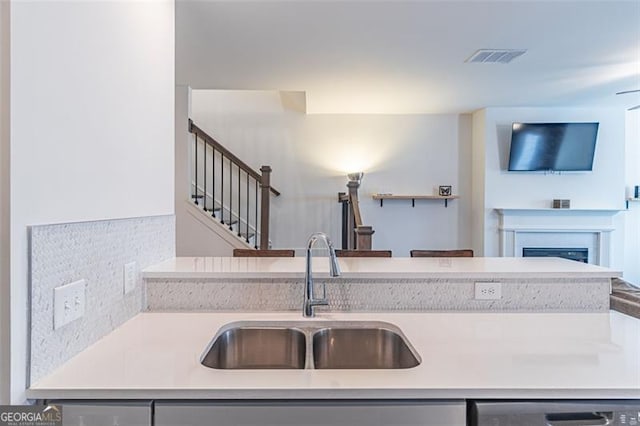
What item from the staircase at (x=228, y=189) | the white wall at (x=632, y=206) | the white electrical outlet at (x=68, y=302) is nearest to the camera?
the white electrical outlet at (x=68, y=302)

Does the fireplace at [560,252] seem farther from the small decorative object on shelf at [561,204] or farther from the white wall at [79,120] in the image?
the white wall at [79,120]

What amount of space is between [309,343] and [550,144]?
16.9ft

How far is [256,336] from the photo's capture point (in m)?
1.54

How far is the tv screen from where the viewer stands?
542cm

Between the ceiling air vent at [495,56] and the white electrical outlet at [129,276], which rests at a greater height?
the ceiling air vent at [495,56]

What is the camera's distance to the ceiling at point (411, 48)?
2.80 metres

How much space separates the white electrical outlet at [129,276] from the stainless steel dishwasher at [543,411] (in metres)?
1.20

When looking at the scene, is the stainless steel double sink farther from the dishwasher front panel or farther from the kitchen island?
the dishwasher front panel

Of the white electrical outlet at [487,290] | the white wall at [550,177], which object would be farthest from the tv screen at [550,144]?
the white electrical outlet at [487,290]

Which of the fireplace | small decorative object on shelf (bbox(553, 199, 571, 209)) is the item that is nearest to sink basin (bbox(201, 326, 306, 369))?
the fireplace

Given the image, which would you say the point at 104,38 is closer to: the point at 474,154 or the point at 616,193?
the point at 474,154

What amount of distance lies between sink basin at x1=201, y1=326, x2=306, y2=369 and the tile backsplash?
0.42 m
